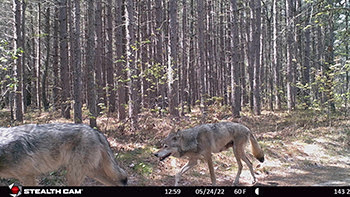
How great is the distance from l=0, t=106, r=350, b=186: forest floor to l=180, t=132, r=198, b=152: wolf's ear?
120 centimetres

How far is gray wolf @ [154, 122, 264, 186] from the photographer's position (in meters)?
6.79

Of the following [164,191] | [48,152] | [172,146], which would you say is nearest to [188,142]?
[172,146]

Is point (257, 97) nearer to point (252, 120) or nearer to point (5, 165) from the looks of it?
→ point (252, 120)

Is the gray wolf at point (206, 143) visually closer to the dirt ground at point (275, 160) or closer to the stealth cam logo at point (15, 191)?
the dirt ground at point (275, 160)

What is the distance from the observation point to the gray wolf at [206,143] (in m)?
6.79

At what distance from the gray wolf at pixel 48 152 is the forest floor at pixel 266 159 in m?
2.11

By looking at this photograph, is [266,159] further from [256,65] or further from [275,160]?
[256,65]

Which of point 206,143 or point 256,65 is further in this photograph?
point 256,65

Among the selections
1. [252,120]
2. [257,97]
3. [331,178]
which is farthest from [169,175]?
[257,97]

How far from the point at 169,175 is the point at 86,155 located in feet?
12.4

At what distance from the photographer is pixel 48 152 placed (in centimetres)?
462

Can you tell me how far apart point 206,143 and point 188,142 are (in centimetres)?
54

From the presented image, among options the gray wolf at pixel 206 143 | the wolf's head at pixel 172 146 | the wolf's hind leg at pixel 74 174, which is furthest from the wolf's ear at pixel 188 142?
the wolf's hind leg at pixel 74 174

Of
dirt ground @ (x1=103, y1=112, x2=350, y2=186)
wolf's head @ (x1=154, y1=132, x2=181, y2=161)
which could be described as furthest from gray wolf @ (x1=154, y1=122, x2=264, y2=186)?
dirt ground @ (x1=103, y1=112, x2=350, y2=186)
